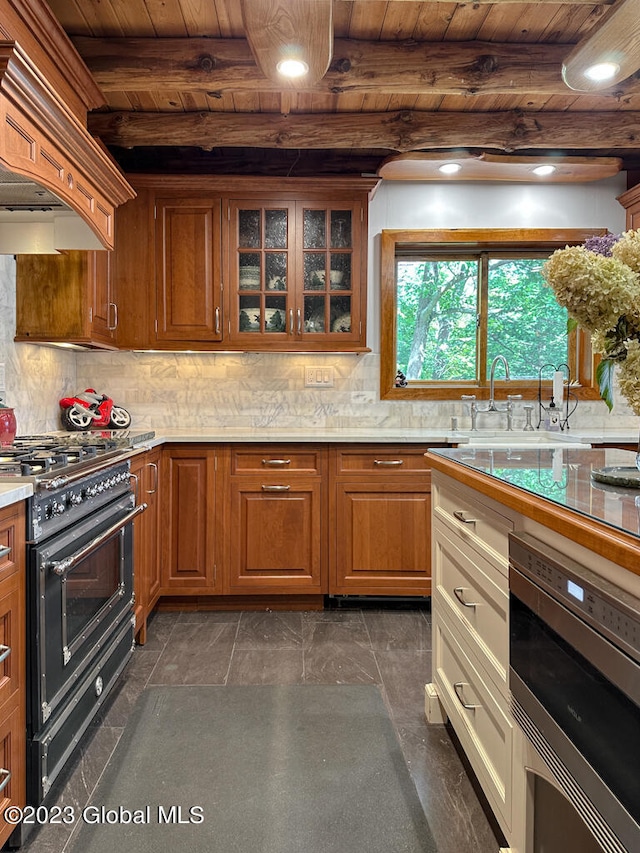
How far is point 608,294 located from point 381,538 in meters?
2.10

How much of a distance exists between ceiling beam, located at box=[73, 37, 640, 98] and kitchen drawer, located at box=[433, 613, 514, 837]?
2.26 metres

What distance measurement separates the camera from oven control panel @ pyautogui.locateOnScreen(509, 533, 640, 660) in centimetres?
78

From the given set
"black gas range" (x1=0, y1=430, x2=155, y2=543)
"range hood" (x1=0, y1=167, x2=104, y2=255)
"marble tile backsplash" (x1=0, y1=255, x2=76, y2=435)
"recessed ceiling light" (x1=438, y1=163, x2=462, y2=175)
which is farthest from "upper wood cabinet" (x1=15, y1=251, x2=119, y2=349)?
"recessed ceiling light" (x1=438, y1=163, x2=462, y2=175)

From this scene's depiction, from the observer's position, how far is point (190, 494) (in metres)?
3.03

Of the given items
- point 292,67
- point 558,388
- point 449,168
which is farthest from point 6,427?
point 558,388

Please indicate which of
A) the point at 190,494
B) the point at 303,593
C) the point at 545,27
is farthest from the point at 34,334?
the point at 545,27

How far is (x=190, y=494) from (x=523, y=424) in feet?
6.79

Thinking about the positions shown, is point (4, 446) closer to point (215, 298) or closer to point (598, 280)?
point (215, 298)

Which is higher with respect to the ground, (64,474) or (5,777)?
(64,474)

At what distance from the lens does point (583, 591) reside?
35.1 inches

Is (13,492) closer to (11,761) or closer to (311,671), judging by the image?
(11,761)

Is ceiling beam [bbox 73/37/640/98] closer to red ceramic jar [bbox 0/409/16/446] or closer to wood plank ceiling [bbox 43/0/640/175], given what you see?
wood plank ceiling [bbox 43/0/640/175]

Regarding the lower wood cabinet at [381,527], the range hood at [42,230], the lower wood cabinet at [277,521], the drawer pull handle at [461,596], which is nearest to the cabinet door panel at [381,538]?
the lower wood cabinet at [381,527]

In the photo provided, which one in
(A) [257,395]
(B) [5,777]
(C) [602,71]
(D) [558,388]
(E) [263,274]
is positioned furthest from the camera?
(A) [257,395]
